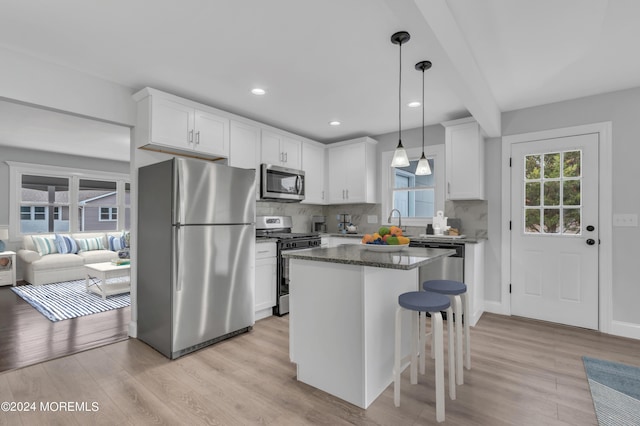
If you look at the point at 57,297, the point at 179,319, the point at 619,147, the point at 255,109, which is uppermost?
the point at 255,109

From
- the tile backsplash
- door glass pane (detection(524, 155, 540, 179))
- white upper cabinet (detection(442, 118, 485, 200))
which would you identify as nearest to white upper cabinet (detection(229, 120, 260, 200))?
the tile backsplash

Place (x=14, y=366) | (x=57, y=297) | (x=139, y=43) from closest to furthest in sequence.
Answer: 1. (x=139, y=43)
2. (x=14, y=366)
3. (x=57, y=297)

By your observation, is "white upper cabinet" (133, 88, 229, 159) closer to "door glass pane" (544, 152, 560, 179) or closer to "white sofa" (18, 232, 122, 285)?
"door glass pane" (544, 152, 560, 179)

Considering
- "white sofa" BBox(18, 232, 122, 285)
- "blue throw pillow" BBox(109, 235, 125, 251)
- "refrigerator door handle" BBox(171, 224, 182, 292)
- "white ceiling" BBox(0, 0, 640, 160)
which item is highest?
"white ceiling" BBox(0, 0, 640, 160)

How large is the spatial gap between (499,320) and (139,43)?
4.34 meters

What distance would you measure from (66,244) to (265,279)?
189 inches

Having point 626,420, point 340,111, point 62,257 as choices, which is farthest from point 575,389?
point 62,257

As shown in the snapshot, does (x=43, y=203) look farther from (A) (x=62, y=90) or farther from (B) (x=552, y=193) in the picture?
(B) (x=552, y=193)

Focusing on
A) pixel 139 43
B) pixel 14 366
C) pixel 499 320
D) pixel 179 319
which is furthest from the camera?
pixel 499 320

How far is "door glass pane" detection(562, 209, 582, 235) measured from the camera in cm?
335

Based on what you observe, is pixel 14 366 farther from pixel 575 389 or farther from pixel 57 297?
pixel 575 389

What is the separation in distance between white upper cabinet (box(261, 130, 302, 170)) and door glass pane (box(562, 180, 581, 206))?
10.5 ft

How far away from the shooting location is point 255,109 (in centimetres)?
362

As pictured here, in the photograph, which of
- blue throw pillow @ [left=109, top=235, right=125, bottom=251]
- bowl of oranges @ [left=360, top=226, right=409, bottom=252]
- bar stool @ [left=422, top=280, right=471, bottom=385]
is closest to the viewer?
bar stool @ [left=422, top=280, right=471, bottom=385]
